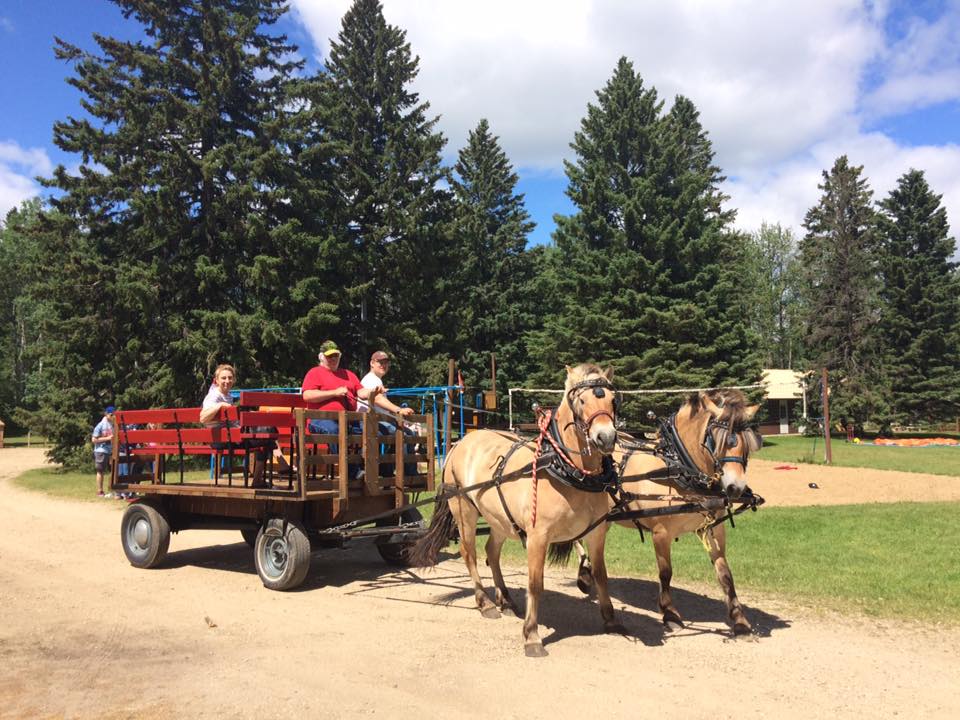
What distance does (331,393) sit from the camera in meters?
7.23

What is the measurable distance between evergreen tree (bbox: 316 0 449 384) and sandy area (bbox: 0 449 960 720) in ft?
75.4

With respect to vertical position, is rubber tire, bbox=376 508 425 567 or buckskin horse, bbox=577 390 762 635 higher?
buckskin horse, bbox=577 390 762 635

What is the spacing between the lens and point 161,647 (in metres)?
5.43

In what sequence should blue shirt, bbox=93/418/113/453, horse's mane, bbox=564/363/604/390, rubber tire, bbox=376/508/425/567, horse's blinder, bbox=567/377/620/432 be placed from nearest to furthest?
horse's blinder, bbox=567/377/620/432 < horse's mane, bbox=564/363/604/390 < rubber tire, bbox=376/508/425/567 < blue shirt, bbox=93/418/113/453

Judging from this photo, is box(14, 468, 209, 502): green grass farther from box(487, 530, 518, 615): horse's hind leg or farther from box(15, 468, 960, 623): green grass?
box(487, 530, 518, 615): horse's hind leg

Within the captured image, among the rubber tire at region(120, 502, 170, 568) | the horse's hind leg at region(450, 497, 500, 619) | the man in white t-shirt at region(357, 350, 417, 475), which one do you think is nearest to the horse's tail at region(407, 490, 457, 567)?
the horse's hind leg at region(450, 497, 500, 619)

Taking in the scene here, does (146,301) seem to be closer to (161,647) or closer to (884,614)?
(161,647)

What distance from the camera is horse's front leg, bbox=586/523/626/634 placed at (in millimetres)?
5766

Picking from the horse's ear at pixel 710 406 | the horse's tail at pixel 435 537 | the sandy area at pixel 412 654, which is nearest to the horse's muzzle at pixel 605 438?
the horse's ear at pixel 710 406

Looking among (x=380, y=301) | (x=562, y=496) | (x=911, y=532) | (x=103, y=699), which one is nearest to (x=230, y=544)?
(x=103, y=699)

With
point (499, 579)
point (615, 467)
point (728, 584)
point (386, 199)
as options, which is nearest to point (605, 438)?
point (615, 467)

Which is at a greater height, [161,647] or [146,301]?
[146,301]

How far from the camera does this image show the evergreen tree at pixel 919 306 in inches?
1647

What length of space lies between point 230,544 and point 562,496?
6.83 m
